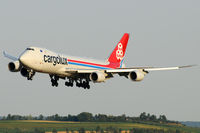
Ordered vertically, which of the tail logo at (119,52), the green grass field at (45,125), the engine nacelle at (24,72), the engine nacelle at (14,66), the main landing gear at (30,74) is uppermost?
the tail logo at (119,52)

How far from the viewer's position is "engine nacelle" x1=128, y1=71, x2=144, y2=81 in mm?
71356

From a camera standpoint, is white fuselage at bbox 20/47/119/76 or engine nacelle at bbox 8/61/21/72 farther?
engine nacelle at bbox 8/61/21/72

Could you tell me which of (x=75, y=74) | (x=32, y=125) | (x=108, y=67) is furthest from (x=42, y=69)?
(x=32, y=125)

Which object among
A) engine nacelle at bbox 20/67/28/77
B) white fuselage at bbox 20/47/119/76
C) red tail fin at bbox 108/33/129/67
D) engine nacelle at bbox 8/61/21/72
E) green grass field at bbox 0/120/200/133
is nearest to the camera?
white fuselage at bbox 20/47/119/76

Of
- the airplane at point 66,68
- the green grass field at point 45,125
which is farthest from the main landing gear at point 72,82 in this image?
the green grass field at point 45,125

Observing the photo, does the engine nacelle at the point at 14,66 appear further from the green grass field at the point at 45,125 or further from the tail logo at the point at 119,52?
the green grass field at the point at 45,125

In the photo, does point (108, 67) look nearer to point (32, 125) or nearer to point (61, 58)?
point (61, 58)

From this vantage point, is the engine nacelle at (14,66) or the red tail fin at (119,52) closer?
the engine nacelle at (14,66)

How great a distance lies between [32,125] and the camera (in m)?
177

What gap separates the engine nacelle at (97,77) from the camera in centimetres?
7125

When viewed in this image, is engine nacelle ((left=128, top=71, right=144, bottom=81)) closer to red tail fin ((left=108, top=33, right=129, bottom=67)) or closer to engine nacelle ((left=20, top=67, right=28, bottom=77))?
red tail fin ((left=108, top=33, right=129, bottom=67))

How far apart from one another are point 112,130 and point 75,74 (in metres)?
114

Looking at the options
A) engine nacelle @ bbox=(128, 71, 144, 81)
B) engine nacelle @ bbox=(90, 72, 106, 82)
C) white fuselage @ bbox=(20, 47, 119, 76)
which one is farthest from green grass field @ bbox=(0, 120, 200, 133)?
engine nacelle @ bbox=(128, 71, 144, 81)

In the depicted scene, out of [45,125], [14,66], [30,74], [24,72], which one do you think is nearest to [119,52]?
[24,72]
